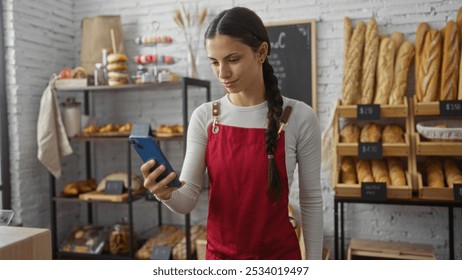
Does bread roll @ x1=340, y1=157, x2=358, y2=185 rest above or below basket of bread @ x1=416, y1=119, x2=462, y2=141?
below

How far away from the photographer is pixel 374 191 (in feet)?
7.07

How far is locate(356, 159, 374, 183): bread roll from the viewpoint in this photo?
2.20 m

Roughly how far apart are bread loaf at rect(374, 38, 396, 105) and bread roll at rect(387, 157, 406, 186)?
1.06 feet

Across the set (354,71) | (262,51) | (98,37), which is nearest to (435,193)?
(354,71)

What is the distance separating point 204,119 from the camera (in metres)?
1.19

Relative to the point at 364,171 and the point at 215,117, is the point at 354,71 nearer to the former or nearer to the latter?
the point at 364,171

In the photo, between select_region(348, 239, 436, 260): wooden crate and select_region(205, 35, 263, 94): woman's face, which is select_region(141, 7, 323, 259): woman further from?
select_region(348, 239, 436, 260): wooden crate

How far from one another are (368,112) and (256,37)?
137 cm

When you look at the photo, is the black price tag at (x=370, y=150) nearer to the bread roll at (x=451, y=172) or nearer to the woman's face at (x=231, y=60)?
the bread roll at (x=451, y=172)

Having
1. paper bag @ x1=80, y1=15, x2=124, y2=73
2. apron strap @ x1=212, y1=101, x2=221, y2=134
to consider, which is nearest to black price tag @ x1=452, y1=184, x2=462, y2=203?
apron strap @ x1=212, y1=101, x2=221, y2=134

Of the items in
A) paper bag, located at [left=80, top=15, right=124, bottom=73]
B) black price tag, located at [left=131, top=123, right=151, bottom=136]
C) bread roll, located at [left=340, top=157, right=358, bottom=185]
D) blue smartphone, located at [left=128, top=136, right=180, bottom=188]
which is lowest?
bread roll, located at [left=340, top=157, right=358, bottom=185]
